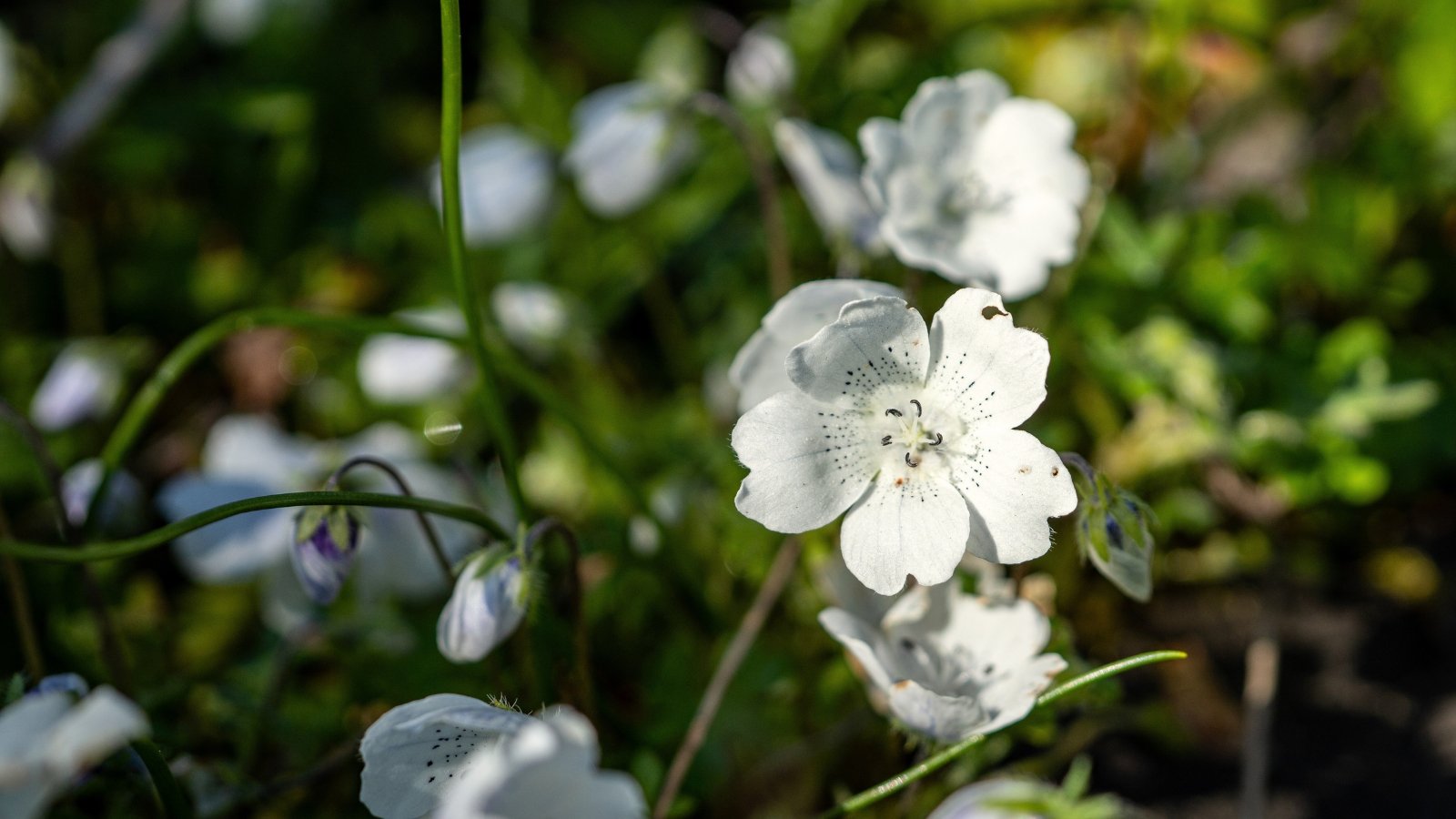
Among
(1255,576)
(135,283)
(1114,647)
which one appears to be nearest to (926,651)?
(1114,647)

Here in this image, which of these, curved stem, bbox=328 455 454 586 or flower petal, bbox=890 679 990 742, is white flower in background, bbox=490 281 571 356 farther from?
flower petal, bbox=890 679 990 742

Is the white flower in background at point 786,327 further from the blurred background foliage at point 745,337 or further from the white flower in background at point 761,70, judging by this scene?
the white flower in background at point 761,70

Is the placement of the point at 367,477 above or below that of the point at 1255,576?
above

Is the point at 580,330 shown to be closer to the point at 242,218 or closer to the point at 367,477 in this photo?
the point at 367,477

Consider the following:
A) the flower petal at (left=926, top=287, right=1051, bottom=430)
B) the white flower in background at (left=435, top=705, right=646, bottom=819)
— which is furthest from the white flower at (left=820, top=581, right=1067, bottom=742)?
the white flower in background at (left=435, top=705, right=646, bottom=819)

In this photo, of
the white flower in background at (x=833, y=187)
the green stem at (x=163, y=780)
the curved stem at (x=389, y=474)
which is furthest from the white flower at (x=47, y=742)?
the white flower in background at (x=833, y=187)
